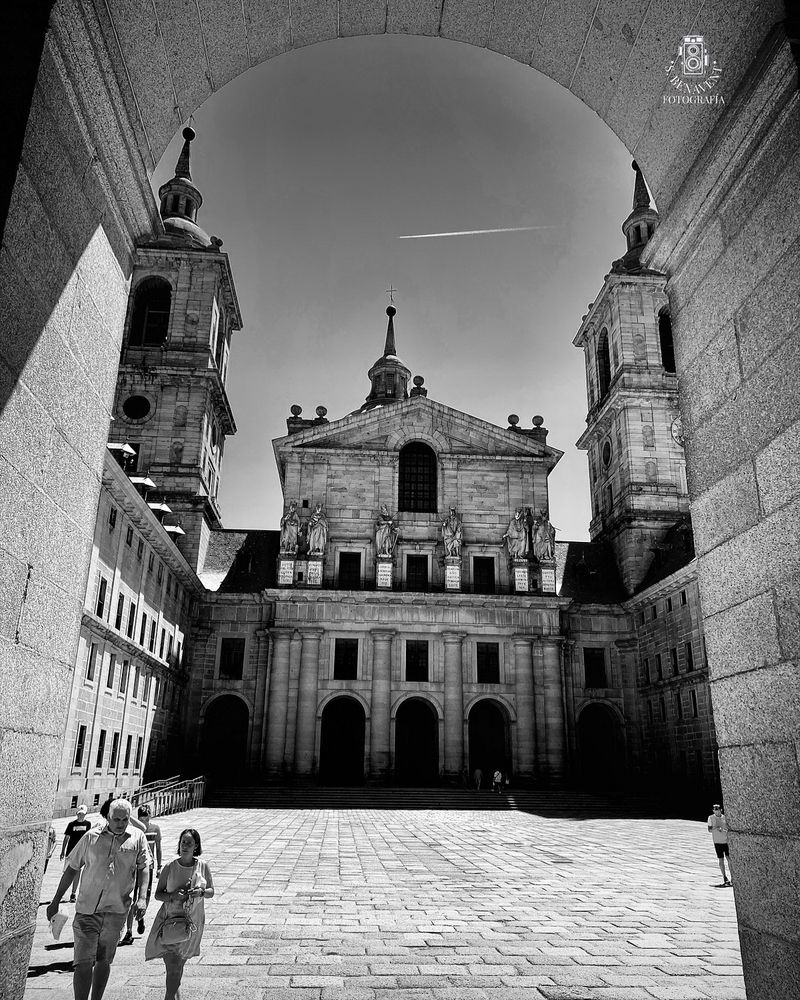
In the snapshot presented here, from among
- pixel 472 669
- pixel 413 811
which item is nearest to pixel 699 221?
pixel 413 811

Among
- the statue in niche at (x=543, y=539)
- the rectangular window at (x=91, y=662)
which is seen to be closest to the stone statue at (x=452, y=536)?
the statue in niche at (x=543, y=539)

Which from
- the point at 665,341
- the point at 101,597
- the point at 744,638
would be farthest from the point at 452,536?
the point at 744,638

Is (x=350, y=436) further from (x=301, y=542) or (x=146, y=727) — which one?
(x=146, y=727)

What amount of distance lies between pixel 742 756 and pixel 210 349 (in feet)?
156

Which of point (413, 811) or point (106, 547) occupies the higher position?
point (106, 547)

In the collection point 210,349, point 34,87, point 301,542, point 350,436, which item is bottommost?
point 34,87

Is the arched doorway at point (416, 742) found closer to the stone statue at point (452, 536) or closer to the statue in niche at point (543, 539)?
the stone statue at point (452, 536)

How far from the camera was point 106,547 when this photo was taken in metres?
29.1

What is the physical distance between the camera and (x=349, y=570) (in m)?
45.3

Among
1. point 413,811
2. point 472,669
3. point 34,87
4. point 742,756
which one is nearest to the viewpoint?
point 34,87

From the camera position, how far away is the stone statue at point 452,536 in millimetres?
44469

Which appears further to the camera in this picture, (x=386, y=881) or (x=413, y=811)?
(x=413, y=811)

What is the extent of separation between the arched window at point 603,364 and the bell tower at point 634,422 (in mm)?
69

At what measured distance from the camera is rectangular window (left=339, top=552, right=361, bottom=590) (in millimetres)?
44906
